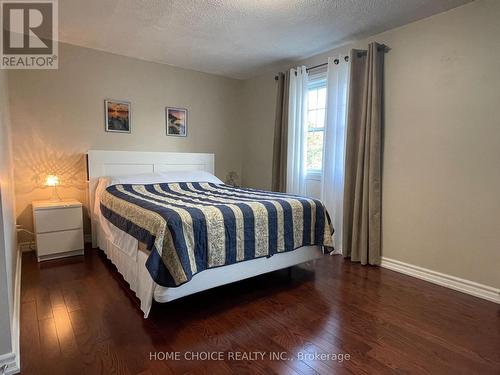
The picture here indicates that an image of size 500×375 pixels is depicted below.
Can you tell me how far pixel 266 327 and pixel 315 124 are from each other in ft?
8.48

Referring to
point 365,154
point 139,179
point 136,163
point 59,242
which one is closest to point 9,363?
point 59,242

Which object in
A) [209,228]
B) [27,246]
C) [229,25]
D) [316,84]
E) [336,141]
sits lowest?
[27,246]

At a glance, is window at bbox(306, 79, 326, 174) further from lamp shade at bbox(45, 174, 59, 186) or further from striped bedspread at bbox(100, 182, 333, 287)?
lamp shade at bbox(45, 174, 59, 186)

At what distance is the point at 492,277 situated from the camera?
7.71 feet

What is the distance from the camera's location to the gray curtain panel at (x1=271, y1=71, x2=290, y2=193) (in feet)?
12.9

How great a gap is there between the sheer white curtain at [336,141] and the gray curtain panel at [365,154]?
0.47 feet

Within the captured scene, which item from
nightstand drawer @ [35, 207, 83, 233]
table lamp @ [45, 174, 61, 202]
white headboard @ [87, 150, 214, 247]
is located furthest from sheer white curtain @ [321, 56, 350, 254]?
table lamp @ [45, 174, 61, 202]

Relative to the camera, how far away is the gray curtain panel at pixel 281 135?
3945 mm

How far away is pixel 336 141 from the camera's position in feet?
11.1

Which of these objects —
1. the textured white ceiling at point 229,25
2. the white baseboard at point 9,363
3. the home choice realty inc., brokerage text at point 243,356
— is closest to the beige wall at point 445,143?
the textured white ceiling at point 229,25

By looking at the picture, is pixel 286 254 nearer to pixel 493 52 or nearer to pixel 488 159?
pixel 488 159

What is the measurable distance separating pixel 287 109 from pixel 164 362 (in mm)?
3194

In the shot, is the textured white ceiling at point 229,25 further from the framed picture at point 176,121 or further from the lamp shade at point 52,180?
the lamp shade at point 52,180

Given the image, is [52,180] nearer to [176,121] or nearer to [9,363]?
[176,121]
